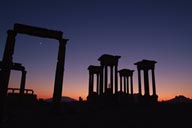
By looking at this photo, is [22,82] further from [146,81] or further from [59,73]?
[146,81]

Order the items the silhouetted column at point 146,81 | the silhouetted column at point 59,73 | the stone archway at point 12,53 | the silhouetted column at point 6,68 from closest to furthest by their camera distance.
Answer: the silhouetted column at point 6,68
the stone archway at point 12,53
the silhouetted column at point 59,73
the silhouetted column at point 146,81

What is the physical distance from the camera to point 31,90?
3045 centimetres

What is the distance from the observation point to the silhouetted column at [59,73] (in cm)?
1548

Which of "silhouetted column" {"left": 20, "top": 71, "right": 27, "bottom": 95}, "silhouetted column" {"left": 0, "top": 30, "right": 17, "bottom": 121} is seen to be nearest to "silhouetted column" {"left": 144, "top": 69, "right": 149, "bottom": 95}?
"silhouetted column" {"left": 20, "top": 71, "right": 27, "bottom": 95}

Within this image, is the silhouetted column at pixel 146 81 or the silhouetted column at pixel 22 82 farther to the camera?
the silhouetted column at pixel 22 82

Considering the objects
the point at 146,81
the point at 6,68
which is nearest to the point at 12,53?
the point at 6,68

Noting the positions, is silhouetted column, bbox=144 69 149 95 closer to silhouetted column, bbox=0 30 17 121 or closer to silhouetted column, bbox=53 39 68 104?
silhouetted column, bbox=53 39 68 104

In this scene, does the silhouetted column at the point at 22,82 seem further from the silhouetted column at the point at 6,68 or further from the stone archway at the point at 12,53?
the silhouetted column at the point at 6,68

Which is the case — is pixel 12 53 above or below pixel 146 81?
above

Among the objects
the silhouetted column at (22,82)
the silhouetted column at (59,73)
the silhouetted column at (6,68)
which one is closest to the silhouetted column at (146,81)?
the silhouetted column at (59,73)

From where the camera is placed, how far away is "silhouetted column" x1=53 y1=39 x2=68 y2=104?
50.8 ft

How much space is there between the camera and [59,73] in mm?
16078

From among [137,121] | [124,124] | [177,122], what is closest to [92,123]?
[124,124]

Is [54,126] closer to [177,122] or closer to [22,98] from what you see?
[177,122]
